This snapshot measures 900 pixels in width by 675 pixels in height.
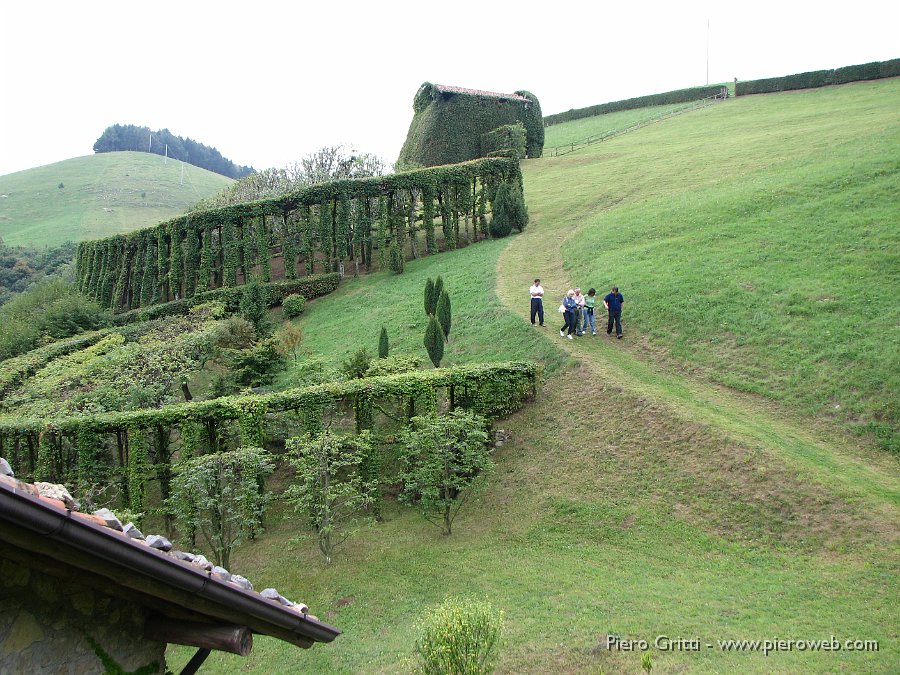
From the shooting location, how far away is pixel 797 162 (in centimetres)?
3522

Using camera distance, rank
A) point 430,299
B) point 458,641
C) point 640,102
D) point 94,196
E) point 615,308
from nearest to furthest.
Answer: point 458,641, point 615,308, point 430,299, point 640,102, point 94,196

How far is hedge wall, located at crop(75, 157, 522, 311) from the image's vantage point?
38156 mm

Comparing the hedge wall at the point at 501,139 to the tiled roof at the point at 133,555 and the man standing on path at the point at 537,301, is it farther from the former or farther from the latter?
the tiled roof at the point at 133,555

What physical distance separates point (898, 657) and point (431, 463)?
982cm

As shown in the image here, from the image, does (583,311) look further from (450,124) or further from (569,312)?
(450,124)

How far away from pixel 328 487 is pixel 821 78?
6819 cm

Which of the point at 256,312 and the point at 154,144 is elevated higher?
the point at 154,144

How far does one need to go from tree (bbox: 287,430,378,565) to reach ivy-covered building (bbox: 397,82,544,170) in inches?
1412

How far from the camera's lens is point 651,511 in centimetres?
1497

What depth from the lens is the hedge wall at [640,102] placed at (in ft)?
247

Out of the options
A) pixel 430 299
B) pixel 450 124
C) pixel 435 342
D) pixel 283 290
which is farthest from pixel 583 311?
pixel 450 124

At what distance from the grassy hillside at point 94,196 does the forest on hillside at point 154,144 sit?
435 inches

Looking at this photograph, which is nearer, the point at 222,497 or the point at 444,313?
the point at 222,497

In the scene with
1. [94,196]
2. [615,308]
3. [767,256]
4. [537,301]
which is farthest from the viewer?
[94,196]
